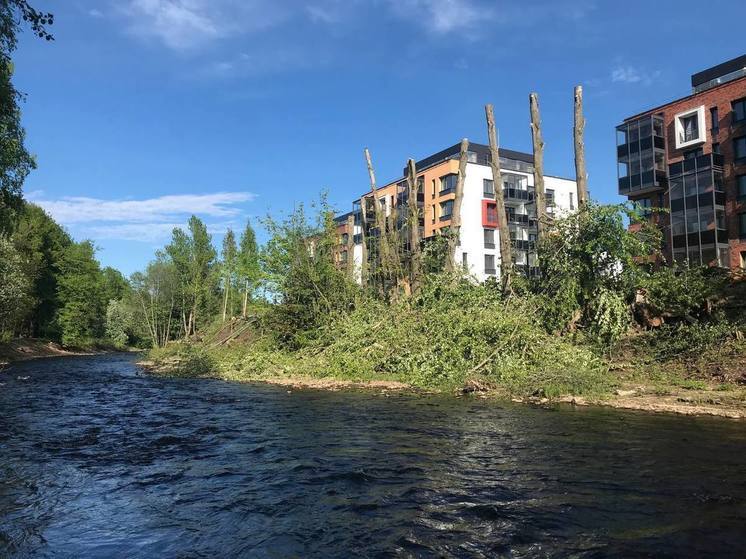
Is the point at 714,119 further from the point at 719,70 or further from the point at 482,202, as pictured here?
the point at 482,202

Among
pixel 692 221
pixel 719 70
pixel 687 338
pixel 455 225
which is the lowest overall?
pixel 687 338

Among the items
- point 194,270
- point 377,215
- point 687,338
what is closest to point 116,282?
point 194,270

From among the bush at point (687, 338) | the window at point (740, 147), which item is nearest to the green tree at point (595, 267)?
the bush at point (687, 338)

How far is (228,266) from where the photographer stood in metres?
65.4

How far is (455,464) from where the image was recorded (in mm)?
8273

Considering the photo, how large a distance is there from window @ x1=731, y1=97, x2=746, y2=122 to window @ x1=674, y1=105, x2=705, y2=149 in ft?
8.89

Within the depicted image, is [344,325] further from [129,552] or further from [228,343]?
[129,552]

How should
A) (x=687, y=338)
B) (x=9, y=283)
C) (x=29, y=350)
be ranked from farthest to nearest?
(x=29, y=350) → (x=9, y=283) → (x=687, y=338)

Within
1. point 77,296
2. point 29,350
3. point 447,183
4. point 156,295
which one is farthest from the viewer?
point 156,295

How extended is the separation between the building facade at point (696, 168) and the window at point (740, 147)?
0.07 meters

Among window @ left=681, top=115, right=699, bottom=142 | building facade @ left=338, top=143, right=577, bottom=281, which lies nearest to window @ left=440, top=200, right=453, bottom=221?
building facade @ left=338, top=143, right=577, bottom=281

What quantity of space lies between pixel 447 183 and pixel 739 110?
31257 millimetres

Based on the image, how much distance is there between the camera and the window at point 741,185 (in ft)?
141

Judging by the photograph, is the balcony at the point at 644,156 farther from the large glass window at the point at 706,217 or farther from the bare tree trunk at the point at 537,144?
the bare tree trunk at the point at 537,144
